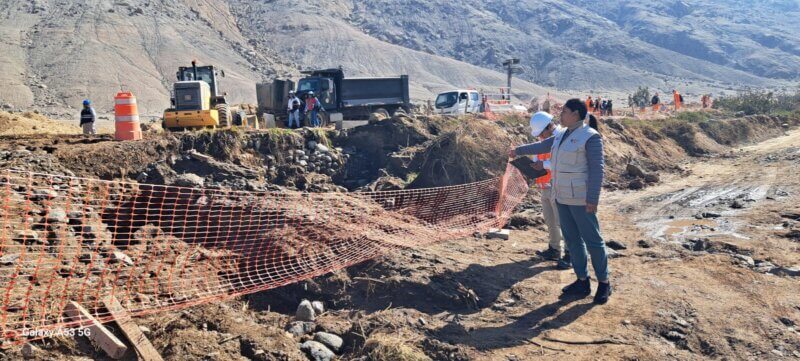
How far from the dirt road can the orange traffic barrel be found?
706cm

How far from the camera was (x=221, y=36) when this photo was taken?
2018 inches

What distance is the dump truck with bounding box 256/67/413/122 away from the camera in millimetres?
17766

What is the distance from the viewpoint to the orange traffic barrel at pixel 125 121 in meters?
10.3

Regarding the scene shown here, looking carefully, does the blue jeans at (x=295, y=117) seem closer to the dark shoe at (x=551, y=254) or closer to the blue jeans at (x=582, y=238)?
the dark shoe at (x=551, y=254)

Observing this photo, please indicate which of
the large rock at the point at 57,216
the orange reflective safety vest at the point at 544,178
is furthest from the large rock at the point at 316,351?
the orange reflective safety vest at the point at 544,178

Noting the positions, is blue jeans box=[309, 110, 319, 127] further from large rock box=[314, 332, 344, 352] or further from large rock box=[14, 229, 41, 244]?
large rock box=[314, 332, 344, 352]

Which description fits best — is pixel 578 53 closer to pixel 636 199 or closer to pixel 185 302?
pixel 636 199

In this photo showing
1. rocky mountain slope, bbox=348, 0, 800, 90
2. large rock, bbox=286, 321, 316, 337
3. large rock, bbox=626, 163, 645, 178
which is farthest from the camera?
rocky mountain slope, bbox=348, 0, 800, 90

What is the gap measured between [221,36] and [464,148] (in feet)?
152

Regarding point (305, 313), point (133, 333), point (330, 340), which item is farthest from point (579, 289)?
point (133, 333)

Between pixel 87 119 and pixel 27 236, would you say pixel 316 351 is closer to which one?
pixel 27 236

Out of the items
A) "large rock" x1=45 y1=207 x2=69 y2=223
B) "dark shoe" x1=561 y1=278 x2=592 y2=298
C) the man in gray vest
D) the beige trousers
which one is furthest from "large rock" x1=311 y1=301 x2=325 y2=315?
the beige trousers

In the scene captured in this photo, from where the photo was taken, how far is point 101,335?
3.55m

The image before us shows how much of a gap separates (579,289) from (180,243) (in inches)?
160
